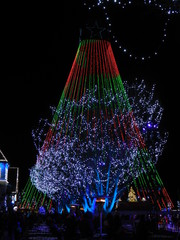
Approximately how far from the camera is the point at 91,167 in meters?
36.0

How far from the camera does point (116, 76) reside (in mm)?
30438

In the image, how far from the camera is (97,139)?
35438 mm

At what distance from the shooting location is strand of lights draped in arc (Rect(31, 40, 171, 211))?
3112cm

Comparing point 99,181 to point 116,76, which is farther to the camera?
point 99,181

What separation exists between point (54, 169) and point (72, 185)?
7.89 feet

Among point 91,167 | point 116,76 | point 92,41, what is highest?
point 92,41

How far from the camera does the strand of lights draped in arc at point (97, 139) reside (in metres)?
31.1

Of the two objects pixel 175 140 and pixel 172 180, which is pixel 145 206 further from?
pixel 172 180

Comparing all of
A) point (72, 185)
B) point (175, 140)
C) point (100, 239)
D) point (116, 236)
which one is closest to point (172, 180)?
point (175, 140)

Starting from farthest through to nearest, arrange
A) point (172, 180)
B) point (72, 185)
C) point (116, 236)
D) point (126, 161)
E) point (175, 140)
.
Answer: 1. point (172, 180)
2. point (175, 140)
3. point (72, 185)
4. point (126, 161)
5. point (116, 236)

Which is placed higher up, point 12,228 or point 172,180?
point 12,228

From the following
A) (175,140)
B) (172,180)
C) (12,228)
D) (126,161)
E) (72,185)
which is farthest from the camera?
(172,180)

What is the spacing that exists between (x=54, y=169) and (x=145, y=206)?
39.5 ft

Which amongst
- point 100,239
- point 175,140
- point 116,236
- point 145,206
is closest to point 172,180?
point 175,140
